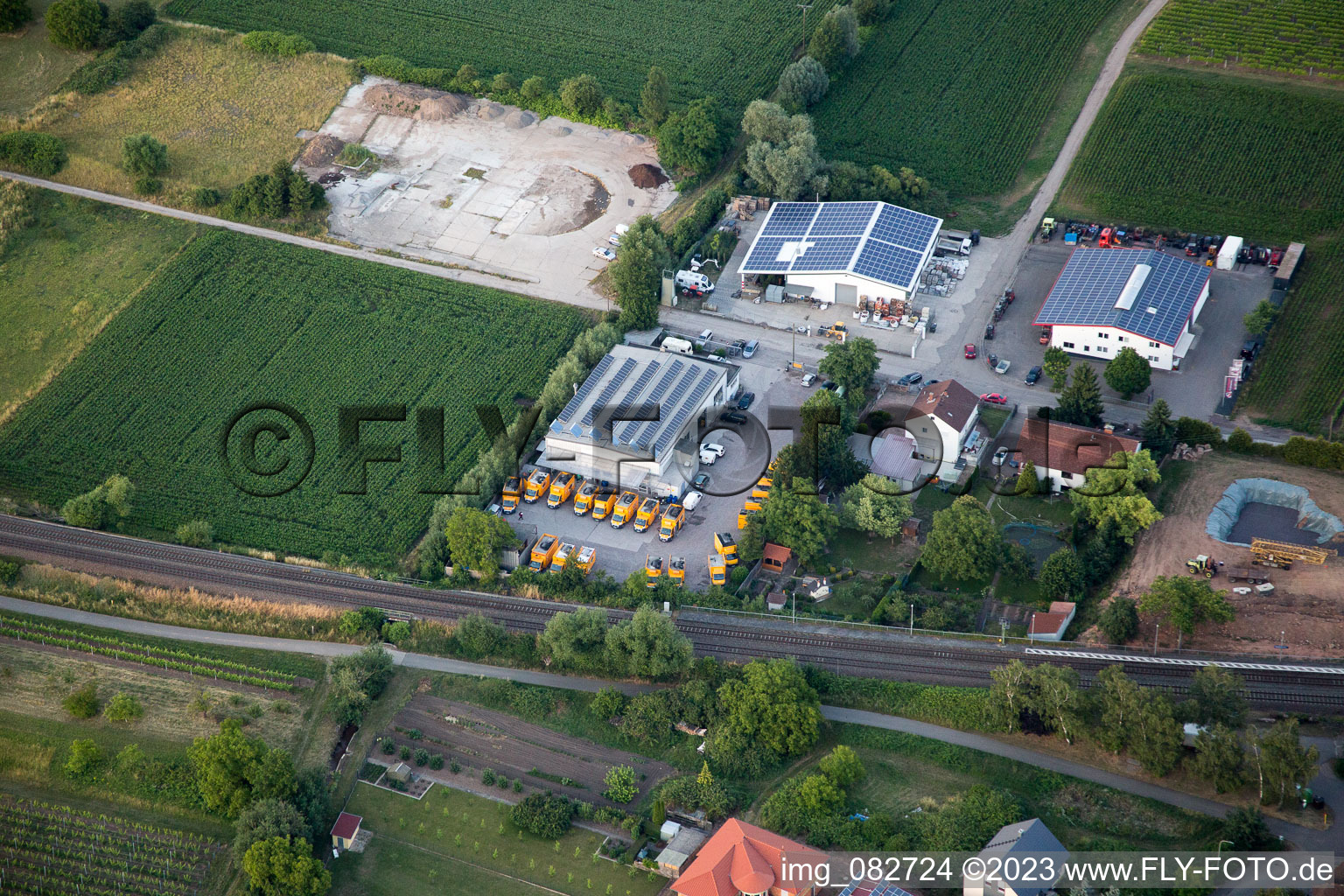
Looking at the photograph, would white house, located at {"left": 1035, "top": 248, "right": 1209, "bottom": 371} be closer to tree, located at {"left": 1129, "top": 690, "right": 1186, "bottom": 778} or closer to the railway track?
the railway track

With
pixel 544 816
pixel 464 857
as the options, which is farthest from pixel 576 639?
pixel 464 857

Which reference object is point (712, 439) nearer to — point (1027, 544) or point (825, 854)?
point (1027, 544)

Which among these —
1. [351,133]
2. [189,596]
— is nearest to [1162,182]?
[351,133]

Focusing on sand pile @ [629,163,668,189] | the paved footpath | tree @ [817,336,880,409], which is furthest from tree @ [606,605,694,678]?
sand pile @ [629,163,668,189]

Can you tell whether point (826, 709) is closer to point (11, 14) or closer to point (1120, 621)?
point (1120, 621)

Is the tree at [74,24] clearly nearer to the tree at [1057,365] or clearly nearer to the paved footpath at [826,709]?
the paved footpath at [826,709]

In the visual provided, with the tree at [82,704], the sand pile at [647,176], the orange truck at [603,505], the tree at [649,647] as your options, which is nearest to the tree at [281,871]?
the tree at [82,704]

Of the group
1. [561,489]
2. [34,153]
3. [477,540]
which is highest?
[34,153]
